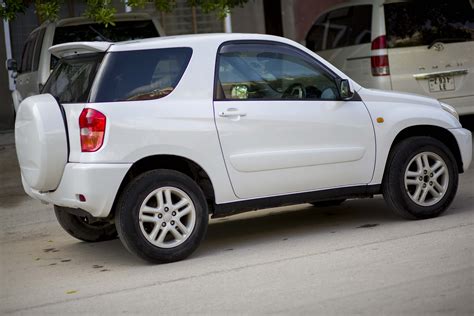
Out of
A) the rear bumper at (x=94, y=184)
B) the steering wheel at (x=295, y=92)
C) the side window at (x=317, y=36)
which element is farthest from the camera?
the side window at (x=317, y=36)

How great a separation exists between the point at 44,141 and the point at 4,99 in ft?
36.0

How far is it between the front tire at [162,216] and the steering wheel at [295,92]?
3.67 feet

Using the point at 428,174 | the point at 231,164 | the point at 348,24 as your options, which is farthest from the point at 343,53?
the point at 231,164

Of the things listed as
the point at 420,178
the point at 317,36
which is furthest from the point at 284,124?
the point at 317,36

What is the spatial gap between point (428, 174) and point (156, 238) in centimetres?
252

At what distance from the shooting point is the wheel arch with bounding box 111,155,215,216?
6793 mm

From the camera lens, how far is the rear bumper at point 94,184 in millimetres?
6492

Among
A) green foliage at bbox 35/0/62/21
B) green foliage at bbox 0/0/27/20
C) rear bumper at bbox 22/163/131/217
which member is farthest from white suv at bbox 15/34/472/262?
green foliage at bbox 0/0/27/20

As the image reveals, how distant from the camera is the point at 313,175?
7.32 m

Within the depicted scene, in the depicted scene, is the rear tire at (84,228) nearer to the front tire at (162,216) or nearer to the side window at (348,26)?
the front tire at (162,216)

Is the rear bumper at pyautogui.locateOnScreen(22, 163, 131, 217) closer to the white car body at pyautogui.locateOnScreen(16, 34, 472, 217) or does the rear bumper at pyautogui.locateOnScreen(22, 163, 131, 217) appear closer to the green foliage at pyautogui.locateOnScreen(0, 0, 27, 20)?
the white car body at pyautogui.locateOnScreen(16, 34, 472, 217)

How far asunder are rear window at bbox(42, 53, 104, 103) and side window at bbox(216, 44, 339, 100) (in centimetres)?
98

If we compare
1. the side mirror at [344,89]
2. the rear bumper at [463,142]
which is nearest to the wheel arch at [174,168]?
the side mirror at [344,89]

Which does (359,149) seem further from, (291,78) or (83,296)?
(83,296)
